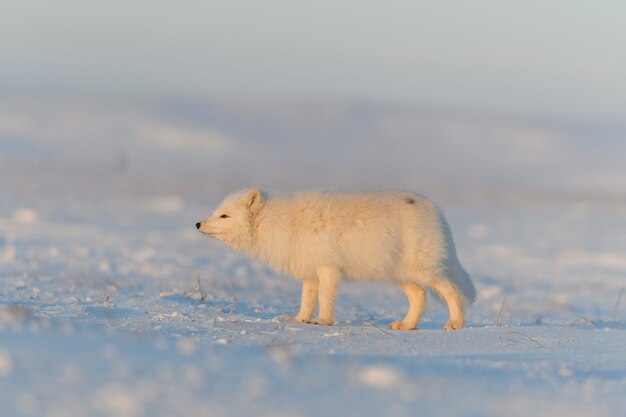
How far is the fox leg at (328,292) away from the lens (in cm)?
666

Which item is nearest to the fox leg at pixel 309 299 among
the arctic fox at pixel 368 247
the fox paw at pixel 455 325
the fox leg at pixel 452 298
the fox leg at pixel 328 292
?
the arctic fox at pixel 368 247

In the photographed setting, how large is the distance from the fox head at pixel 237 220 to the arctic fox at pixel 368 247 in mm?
202

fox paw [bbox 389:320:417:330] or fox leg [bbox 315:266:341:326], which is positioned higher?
fox leg [bbox 315:266:341:326]

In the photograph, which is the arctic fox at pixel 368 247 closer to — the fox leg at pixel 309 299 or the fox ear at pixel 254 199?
the fox leg at pixel 309 299

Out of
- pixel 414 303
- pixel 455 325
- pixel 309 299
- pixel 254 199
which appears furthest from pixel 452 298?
pixel 254 199

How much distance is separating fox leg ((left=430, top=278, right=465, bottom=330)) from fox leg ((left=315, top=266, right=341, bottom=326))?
2.50ft

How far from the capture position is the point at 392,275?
22.1 ft

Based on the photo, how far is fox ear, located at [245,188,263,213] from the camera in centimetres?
722

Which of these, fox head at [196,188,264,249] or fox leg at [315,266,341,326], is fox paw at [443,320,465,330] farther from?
fox head at [196,188,264,249]

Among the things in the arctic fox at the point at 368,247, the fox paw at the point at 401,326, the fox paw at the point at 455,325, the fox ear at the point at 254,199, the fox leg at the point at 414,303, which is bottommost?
the fox paw at the point at 401,326

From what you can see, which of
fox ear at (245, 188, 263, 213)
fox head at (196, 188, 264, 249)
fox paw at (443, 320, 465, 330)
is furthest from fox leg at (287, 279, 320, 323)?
fox paw at (443, 320, 465, 330)

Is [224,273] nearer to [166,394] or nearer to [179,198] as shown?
[166,394]

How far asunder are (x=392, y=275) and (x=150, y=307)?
1.89 meters

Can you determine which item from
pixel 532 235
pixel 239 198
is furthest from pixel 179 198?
pixel 239 198
